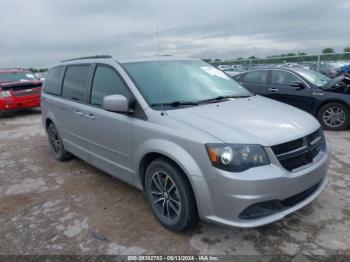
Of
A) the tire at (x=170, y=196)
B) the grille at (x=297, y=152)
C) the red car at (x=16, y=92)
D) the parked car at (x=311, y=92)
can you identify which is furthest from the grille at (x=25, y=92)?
the grille at (x=297, y=152)

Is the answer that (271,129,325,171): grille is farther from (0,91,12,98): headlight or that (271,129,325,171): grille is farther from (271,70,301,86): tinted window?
(0,91,12,98): headlight

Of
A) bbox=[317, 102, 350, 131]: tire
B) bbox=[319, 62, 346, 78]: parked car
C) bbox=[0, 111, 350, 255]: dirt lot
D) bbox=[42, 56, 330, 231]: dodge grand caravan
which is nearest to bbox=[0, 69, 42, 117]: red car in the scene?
bbox=[0, 111, 350, 255]: dirt lot

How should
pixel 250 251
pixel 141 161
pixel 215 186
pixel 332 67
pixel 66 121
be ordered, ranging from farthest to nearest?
pixel 332 67 → pixel 66 121 → pixel 141 161 → pixel 250 251 → pixel 215 186

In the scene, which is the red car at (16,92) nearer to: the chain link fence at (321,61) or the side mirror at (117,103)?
the side mirror at (117,103)

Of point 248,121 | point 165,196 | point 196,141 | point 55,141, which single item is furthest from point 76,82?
point 248,121

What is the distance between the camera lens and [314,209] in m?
3.30

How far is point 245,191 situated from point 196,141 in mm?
567

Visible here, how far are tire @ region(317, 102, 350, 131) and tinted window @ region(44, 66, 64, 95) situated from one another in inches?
219

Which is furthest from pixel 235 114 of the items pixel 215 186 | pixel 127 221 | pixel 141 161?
pixel 127 221

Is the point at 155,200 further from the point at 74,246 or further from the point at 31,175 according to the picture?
the point at 31,175

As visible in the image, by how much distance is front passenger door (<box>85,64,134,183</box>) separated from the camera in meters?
3.36

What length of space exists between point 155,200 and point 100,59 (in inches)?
78.9

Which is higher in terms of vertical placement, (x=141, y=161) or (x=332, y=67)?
(x=332, y=67)

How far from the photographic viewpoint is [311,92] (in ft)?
22.9
